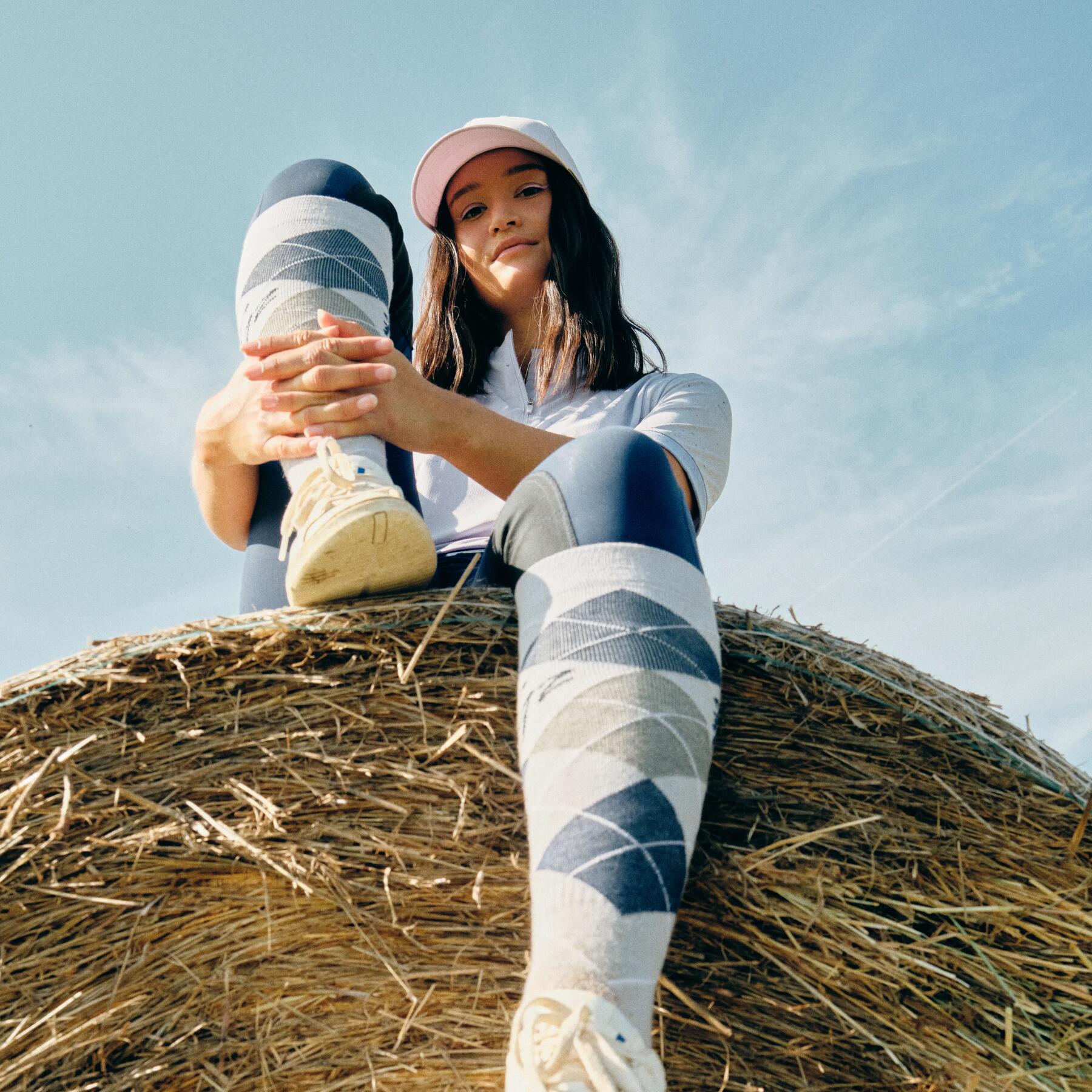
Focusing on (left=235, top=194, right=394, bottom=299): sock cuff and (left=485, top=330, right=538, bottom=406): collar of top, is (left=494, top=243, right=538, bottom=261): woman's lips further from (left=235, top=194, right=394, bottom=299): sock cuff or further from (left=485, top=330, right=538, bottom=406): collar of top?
(left=235, top=194, right=394, bottom=299): sock cuff

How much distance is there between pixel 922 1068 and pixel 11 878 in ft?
2.80

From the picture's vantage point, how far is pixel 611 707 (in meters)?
0.84

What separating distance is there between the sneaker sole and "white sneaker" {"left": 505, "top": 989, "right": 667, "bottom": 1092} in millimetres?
449

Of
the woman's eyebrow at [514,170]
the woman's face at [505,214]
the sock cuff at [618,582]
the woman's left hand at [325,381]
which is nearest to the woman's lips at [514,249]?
the woman's face at [505,214]

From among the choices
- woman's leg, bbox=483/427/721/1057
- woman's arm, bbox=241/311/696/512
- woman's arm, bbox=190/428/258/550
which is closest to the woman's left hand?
woman's arm, bbox=241/311/696/512

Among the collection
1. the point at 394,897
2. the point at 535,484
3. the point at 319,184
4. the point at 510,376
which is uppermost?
the point at 510,376

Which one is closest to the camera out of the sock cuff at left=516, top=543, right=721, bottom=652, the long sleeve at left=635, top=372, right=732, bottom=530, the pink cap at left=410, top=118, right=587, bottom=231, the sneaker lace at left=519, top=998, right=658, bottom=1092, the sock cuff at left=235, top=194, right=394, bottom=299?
the sneaker lace at left=519, top=998, right=658, bottom=1092

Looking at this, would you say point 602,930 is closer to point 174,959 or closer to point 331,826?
point 331,826

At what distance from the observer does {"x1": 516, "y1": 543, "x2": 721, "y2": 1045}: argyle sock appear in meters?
0.78

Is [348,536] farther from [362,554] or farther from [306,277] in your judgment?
[306,277]

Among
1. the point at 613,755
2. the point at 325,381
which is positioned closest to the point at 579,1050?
the point at 613,755

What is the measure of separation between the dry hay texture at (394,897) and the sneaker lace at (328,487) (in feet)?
0.34

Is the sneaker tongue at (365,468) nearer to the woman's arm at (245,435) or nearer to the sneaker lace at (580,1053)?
the woman's arm at (245,435)

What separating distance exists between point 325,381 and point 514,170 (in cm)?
83
